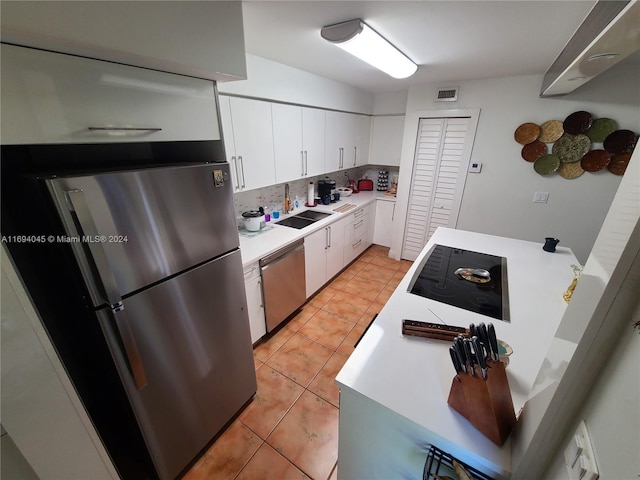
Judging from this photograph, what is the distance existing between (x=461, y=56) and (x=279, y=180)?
5.84 feet

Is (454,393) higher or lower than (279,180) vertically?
lower

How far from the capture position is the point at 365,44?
5.05 ft

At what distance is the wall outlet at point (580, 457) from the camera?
0.44 meters

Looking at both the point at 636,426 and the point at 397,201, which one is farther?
the point at 397,201

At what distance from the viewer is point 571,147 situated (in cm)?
243

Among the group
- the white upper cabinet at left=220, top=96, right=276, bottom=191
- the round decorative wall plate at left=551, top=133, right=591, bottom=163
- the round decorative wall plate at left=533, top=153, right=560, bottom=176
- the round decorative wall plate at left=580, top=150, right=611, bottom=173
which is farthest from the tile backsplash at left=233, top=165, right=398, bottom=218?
the round decorative wall plate at left=580, top=150, right=611, bottom=173

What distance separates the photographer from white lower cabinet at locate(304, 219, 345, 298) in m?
2.59

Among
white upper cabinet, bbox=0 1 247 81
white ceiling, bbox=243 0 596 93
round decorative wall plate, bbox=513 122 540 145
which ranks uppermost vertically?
white ceiling, bbox=243 0 596 93

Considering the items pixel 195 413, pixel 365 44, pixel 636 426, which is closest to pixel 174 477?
pixel 195 413

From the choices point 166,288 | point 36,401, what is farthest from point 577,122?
point 36,401

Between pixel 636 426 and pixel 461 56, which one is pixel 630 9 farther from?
pixel 461 56

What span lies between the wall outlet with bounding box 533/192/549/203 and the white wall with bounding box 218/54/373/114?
7.57ft

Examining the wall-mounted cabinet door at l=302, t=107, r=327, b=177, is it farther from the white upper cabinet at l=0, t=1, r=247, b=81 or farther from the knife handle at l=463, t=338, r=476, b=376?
the knife handle at l=463, t=338, r=476, b=376

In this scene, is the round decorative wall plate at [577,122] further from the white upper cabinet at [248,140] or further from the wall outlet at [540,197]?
the white upper cabinet at [248,140]
